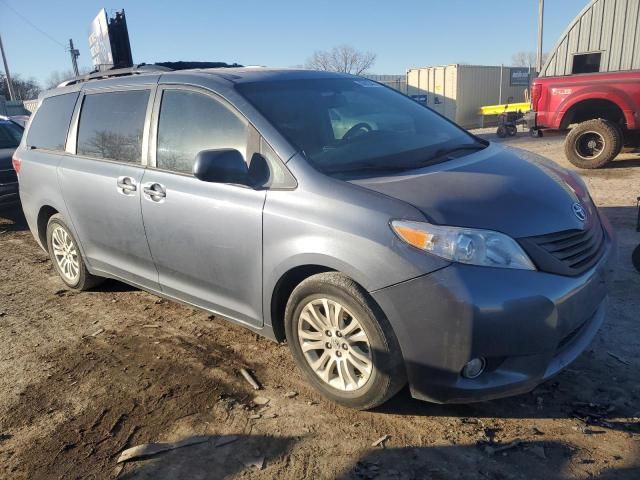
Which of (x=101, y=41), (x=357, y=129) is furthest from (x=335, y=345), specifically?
(x=101, y=41)

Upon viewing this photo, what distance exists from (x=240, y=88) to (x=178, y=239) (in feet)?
3.54

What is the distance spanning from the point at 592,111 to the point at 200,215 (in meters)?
8.58

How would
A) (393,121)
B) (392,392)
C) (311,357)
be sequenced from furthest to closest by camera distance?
(393,121)
(311,357)
(392,392)

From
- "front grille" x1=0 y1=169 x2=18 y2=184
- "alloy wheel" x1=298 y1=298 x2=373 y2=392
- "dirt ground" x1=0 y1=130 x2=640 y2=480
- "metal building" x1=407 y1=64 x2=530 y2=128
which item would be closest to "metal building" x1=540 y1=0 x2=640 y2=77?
"dirt ground" x1=0 y1=130 x2=640 y2=480

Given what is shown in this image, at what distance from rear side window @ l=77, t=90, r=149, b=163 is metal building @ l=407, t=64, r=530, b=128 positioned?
22.8 meters

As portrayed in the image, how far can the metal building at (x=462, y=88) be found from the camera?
25.7 meters

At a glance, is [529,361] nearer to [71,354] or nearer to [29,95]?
[71,354]

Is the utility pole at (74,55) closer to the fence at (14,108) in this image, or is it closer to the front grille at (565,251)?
the fence at (14,108)

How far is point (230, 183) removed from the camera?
2.98 m

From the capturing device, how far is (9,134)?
8.83 meters

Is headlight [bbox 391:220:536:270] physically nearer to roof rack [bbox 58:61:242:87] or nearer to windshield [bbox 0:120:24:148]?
roof rack [bbox 58:61:242:87]

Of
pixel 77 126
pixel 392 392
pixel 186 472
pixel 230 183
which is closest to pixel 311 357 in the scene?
pixel 392 392

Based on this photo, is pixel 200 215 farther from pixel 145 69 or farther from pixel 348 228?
pixel 145 69

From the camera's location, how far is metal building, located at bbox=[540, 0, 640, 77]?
9.52 m
